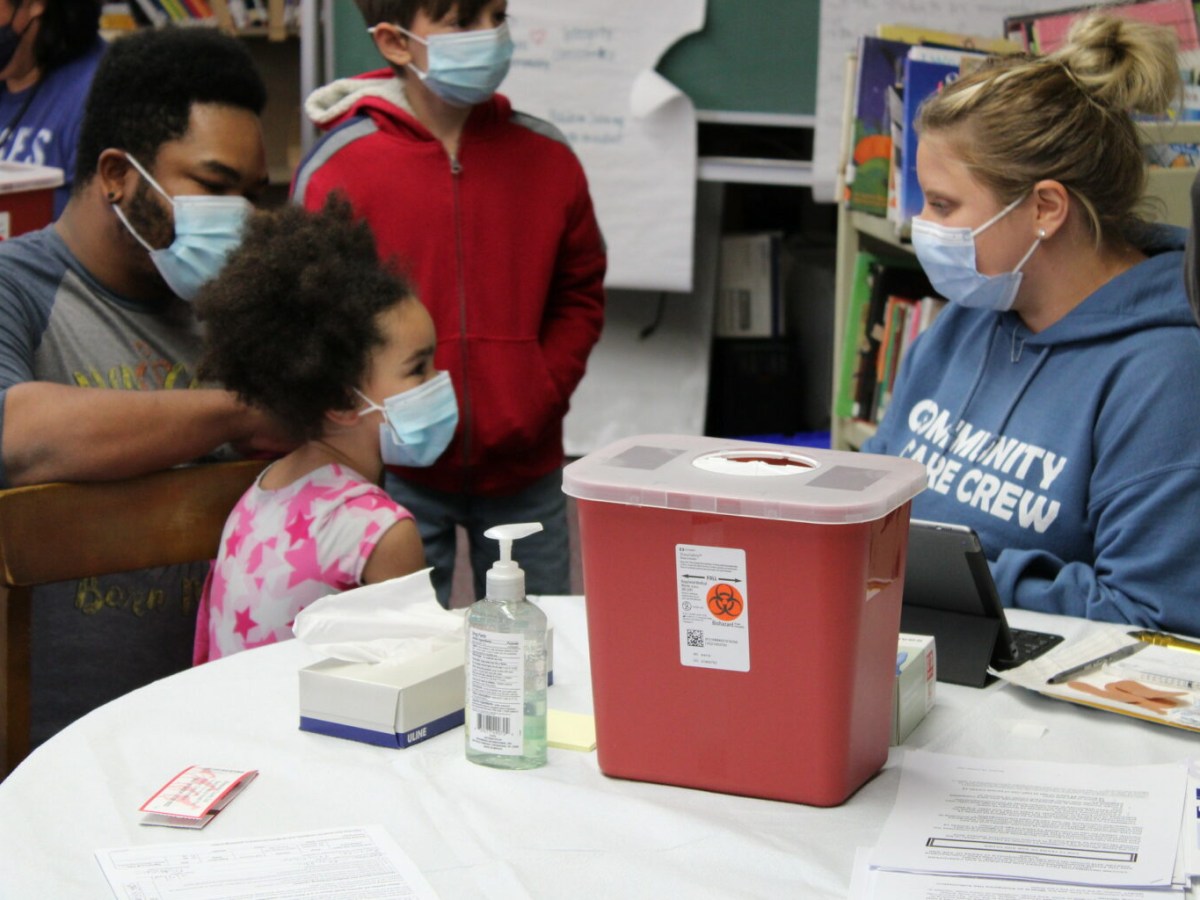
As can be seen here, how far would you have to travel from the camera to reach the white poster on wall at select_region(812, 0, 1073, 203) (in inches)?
148

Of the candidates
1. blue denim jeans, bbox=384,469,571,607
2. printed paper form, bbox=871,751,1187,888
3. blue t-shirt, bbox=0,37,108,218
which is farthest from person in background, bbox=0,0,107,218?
printed paper form, bbox=871,751,1187,888

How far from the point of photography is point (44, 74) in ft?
8.67

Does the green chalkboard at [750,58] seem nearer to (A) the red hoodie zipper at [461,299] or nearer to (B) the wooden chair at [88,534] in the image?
(A) the red hoodie zipper at [461,299]

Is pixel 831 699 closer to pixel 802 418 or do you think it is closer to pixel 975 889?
pixel 975 889

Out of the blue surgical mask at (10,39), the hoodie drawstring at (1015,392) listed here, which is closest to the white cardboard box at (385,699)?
the hoodie drawstring at (1015,392)

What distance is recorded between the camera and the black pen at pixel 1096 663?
122 cm

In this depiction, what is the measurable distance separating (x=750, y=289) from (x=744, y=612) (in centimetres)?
359

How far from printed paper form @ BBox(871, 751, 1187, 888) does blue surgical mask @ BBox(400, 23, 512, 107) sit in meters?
1.39

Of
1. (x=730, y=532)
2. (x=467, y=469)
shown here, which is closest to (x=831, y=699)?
(x=730, y=532)

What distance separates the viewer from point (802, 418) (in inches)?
180

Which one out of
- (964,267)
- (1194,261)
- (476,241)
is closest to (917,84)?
(964,267)

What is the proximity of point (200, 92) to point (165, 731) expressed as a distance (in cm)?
99

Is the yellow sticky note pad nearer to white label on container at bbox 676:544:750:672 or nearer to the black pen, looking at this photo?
white label on container at bbox 676:544:750:672

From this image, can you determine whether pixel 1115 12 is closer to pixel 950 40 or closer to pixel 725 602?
pixel 950 40
